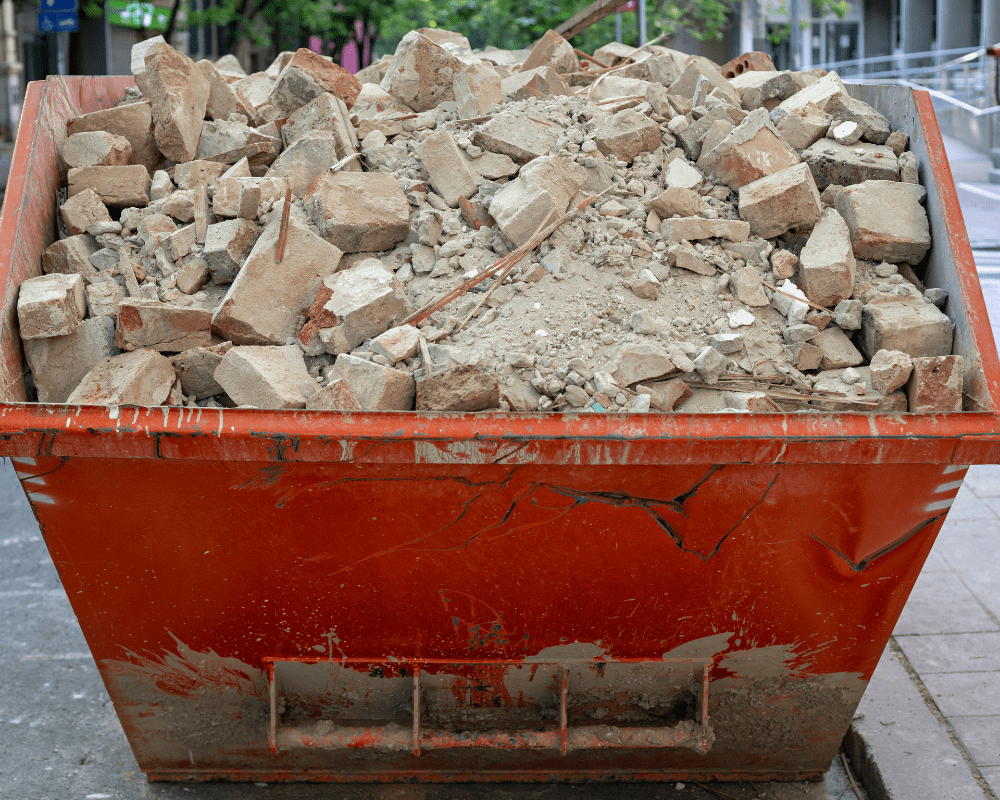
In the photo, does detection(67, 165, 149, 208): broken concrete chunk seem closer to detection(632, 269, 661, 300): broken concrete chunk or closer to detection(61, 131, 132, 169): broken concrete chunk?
detection(61, 131, 132, 169): broken concrete chunk

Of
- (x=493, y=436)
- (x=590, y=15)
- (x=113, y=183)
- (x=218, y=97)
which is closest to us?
(x=493, y=436)

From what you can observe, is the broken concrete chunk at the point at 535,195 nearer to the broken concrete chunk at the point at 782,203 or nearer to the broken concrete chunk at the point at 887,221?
the broken concrete chunk at the point at 782,203

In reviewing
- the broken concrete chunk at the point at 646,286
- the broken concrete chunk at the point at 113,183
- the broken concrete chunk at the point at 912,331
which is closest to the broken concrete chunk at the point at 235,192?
Answer: the broken concrete chunk at the point at 113,183

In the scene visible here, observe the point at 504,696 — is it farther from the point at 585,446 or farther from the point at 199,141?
the point at 199,141

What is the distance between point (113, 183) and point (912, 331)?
225 centimetres

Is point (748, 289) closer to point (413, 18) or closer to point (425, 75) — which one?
point (425, 75)

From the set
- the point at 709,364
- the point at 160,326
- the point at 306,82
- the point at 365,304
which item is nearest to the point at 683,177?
the point at 709,364

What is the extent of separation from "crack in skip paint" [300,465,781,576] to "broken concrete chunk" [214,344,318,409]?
25 centimetres

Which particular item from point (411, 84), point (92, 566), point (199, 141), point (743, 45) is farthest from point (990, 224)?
point (743, 45)

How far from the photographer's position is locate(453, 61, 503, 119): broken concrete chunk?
2908mm

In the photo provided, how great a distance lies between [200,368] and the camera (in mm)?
2082

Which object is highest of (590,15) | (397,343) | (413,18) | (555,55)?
(413,18)

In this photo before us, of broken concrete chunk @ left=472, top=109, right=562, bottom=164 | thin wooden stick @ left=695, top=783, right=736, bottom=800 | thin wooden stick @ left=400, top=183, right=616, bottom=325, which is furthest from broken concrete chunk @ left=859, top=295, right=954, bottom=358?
thin wooden stick @ left=695, top=783, right=736, bottom=800

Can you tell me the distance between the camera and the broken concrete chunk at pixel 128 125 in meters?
2.67
